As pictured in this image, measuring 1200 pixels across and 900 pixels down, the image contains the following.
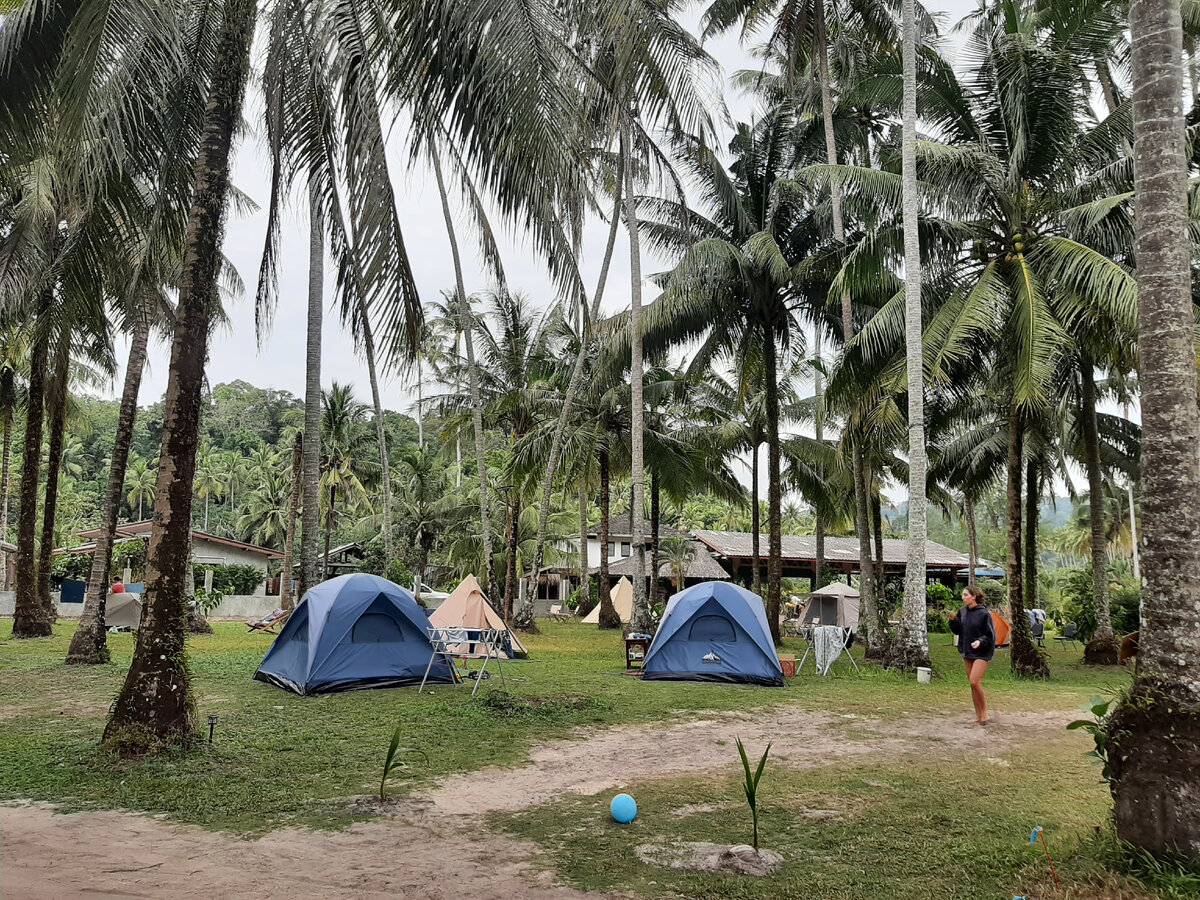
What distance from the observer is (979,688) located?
Answer: 29.3 ft

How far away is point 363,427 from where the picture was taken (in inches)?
1521

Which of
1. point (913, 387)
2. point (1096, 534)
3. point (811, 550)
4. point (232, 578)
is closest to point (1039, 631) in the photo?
point (1096, 534)

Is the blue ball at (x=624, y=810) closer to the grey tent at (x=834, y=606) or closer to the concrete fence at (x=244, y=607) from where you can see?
the grey tent at (x=834, y=606)

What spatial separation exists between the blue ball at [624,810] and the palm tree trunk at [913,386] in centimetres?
944

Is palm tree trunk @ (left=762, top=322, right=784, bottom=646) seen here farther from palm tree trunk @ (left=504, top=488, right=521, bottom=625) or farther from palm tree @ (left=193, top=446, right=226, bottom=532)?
palm tree @ (left=193, top=446, right=226, bottom=532)

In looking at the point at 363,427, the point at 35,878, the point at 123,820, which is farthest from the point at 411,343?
the point at 363,427

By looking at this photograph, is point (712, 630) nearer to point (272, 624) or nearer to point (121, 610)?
point (121, 610)

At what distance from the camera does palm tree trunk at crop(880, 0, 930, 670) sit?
1340cm

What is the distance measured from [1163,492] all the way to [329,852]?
15.5 ft

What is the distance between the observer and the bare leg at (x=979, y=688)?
8.68m

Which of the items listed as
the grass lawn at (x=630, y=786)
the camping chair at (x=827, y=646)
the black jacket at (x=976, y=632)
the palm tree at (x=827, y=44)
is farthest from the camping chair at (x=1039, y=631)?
the black jacket at (x=976, y=632)

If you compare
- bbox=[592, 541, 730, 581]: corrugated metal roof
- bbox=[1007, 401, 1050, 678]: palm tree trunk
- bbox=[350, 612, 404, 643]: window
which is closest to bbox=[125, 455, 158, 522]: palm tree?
bbox=[592, 541, 730, 581]: corrugated metal roof

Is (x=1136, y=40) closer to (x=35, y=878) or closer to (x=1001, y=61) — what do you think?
(x=35, y=878)

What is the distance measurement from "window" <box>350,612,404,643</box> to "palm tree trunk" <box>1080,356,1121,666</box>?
13.0m
